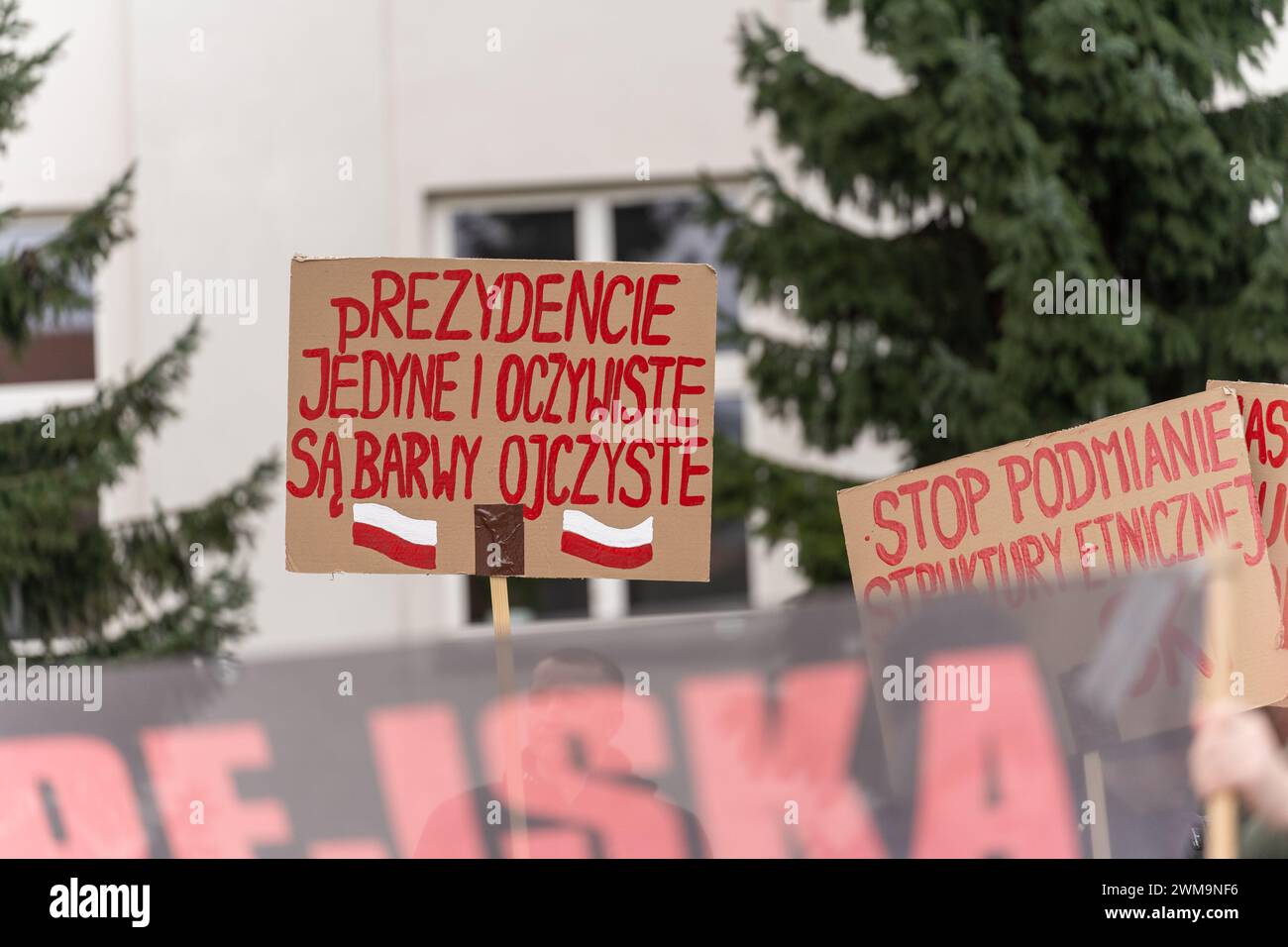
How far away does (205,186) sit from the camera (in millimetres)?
8609

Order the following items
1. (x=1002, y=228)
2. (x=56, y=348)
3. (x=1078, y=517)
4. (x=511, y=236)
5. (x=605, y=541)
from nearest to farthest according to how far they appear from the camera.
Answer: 1. (x=605, y=541)
2. (x=1078, y=517)
3. (x=1002, y=228)
4. (x=56, y=348)
5. (x=511, y=236)

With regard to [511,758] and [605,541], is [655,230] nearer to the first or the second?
[605,541]

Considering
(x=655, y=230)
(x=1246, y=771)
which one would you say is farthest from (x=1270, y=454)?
(x=655, y=230)

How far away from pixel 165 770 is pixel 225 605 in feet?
14.4

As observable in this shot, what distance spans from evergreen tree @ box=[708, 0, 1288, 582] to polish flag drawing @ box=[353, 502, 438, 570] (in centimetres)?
351

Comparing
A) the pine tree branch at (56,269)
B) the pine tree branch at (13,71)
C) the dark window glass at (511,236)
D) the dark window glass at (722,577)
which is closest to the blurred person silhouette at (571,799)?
the pine tree branch at (56,269)

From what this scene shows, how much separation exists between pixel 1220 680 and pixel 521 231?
6844 millimetres

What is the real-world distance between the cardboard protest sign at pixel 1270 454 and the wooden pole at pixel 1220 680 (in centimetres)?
19

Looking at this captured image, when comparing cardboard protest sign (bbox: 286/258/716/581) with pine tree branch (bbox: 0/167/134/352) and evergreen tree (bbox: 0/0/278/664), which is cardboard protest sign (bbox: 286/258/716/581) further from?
pine tree branch (bbox: 0/167/134/352)

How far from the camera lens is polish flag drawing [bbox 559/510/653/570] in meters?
2.66

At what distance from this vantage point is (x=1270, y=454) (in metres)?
2.81

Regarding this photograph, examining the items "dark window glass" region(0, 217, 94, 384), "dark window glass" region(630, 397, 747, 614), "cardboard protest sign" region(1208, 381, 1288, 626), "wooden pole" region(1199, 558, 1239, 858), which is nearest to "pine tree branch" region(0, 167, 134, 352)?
"dark window glass" region(0, 217, 94, 384)

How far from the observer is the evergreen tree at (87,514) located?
6.33m
